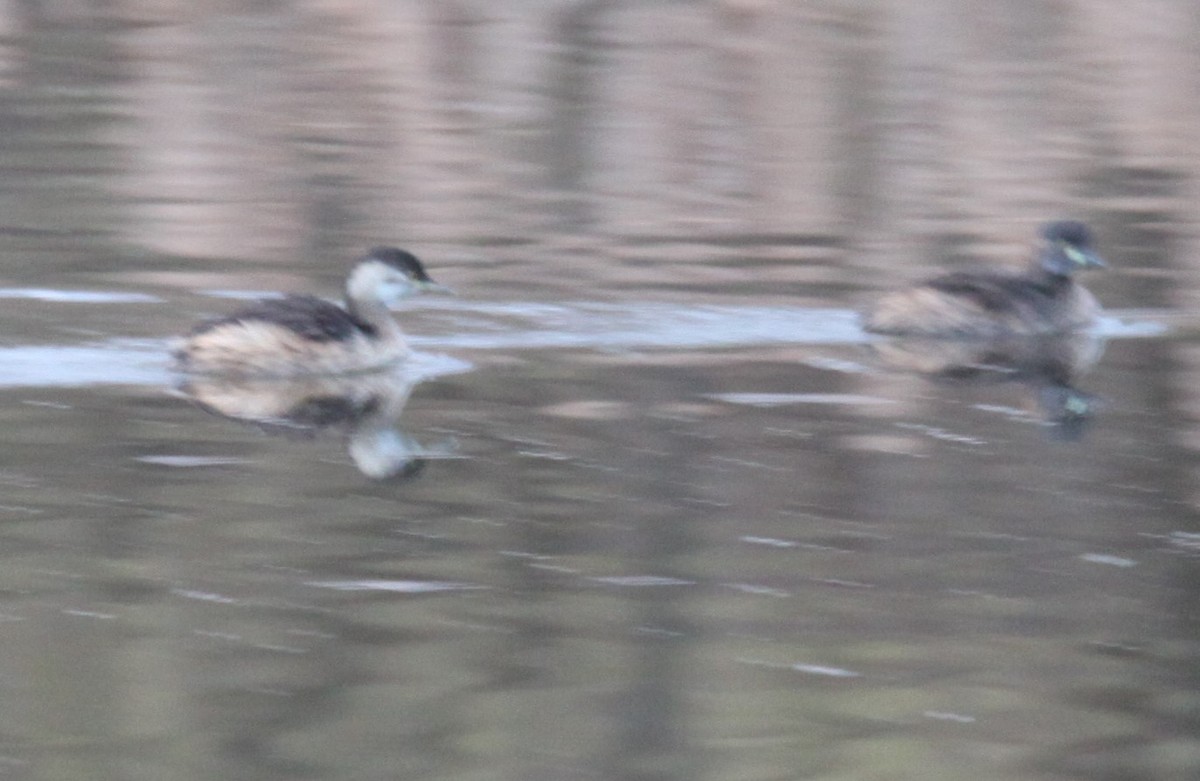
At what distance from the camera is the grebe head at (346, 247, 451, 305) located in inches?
507

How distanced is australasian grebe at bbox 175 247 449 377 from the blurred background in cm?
23

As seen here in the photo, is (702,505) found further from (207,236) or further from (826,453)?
(207,236)

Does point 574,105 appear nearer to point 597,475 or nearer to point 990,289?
point 990,289

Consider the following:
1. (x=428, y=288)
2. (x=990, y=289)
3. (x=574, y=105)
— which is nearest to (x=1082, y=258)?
(x=990, y=289)

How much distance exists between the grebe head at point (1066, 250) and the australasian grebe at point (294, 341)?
381cm

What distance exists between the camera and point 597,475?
33.0 feet

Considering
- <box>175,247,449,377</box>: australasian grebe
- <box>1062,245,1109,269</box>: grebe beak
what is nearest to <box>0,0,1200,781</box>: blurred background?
<box>175,247,449,377</box>: australasian grebe

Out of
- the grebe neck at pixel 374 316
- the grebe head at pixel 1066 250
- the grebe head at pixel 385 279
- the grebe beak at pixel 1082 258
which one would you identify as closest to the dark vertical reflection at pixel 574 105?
the grebe head at pixel 1066 250

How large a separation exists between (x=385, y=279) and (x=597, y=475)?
3.15 meters

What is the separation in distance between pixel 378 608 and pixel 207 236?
8369mm

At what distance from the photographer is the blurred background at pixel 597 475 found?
7.20 metres

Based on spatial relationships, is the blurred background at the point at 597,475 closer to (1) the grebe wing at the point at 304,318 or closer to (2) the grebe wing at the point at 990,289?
(1) the grebe wing at the point at 304,318

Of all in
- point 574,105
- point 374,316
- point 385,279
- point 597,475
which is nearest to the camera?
point 597,475

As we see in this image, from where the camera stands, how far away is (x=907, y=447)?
10773 mm
